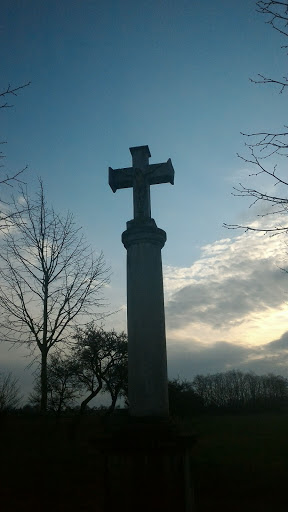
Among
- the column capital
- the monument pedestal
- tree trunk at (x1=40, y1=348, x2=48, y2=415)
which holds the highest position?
the column capital

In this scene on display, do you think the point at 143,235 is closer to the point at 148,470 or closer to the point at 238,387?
the point at 148,470

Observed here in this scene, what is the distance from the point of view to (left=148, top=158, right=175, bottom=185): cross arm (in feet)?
22.3

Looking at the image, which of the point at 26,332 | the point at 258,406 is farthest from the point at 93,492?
the point at 258,406

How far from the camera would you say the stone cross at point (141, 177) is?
661cm

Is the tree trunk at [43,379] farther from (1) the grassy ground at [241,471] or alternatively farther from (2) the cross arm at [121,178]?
(2) the cross arm at [121,178]

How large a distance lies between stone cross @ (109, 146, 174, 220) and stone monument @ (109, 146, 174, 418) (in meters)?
0.04

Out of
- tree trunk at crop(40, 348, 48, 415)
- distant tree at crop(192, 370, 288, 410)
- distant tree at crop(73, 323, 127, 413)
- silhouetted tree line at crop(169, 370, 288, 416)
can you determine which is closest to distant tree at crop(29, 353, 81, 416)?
distant tree at crop(73, 323, 127, 413)

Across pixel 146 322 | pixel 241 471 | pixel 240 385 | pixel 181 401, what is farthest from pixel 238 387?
pixel 146 322

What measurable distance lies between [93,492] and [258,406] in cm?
3078

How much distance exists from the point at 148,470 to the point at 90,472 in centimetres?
750

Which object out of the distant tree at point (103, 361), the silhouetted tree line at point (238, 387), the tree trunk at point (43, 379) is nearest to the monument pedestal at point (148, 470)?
the tree trunk at point (43, 379)

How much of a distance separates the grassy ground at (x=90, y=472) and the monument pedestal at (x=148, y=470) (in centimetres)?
37

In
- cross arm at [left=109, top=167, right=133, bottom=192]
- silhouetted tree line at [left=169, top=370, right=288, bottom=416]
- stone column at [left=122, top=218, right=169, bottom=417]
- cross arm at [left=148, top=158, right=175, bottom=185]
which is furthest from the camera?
silhouetted tree line at [left=169, top=370, right=288, bottom=416]

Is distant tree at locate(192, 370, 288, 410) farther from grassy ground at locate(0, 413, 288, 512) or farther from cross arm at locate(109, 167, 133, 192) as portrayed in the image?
cross arm at locate(109, 167, 133, 192)
